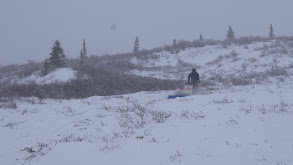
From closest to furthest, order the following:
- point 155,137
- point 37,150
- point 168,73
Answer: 1. point 155,137
2. point 37,150
3. point 168,73

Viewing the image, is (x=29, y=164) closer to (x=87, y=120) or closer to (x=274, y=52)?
(x=87, y=120)

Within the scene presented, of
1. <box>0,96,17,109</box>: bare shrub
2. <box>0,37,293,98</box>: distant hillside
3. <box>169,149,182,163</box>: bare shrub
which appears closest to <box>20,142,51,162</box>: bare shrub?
<box>169,149,182,163</box>: bare shrub

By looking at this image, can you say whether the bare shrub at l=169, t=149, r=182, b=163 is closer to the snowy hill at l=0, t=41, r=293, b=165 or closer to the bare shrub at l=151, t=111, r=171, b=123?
the snowy hill at l=0, t=41, r=293, b=165

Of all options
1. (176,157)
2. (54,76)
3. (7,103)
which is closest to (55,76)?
(54,76)

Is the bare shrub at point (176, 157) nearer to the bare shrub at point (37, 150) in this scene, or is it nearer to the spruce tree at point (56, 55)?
the bare shrub at point (37, 150)

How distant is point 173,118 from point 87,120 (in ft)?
10.2

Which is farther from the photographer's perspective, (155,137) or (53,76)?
(53,76)

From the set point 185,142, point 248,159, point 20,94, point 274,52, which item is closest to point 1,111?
point 20,94

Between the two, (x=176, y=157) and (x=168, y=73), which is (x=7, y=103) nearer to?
(x=176, y=157)

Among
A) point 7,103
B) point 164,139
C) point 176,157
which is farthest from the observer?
point 7,103

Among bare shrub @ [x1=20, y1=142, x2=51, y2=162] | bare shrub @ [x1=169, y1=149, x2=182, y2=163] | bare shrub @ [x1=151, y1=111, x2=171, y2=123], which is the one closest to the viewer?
bare shrub @ [x1=169, y1=149, x2=182, y2=163]

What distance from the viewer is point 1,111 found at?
372 inches

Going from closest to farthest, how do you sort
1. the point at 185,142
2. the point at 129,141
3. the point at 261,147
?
1. the point at 261,147
2. the point at 185,142
3. the point at 129,141

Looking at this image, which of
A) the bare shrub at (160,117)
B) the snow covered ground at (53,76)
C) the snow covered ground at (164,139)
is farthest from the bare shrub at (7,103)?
the snow covered ground at (53,76)
